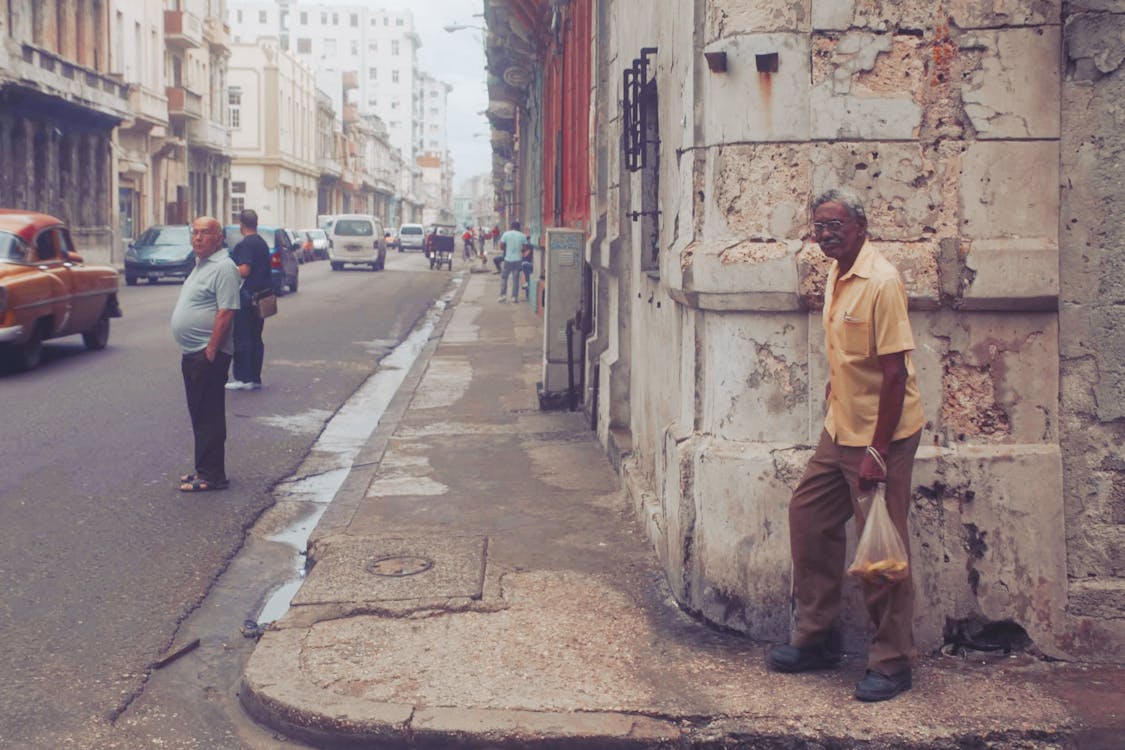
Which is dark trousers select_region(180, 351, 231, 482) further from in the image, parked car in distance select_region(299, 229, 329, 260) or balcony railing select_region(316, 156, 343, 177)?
balcony railing select_region(316, 156, 343, 177)

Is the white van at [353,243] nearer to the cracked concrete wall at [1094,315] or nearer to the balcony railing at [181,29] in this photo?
the balcony railing at [181,29]

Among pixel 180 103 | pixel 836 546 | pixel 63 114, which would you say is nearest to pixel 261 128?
pixel 180 103

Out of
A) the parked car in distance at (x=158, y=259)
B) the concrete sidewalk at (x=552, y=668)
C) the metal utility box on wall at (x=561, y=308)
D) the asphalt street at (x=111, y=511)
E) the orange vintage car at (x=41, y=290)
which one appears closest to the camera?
the concrete sidewalk at (x=552, y=668)

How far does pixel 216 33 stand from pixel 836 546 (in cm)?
6337

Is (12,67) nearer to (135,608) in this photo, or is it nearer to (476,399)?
(476,399)

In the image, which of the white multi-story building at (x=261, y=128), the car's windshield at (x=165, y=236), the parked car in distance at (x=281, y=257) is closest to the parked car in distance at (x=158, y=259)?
the car's windshield at (x=165, y=236)

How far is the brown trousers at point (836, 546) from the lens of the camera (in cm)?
485

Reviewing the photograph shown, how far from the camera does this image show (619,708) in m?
4.69

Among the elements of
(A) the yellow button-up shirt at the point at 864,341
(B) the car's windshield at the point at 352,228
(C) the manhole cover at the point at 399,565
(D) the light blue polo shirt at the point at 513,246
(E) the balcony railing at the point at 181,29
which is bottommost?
(C) the manhole cover at the point at 399,565

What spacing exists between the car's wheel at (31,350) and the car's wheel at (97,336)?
6.13ft

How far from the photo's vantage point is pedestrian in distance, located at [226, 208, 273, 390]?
530 inches

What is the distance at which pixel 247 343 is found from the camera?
13438 millimetres

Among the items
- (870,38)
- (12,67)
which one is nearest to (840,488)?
(870,38)

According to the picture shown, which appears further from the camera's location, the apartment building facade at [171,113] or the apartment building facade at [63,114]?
the apartment building facade at [171,113]
